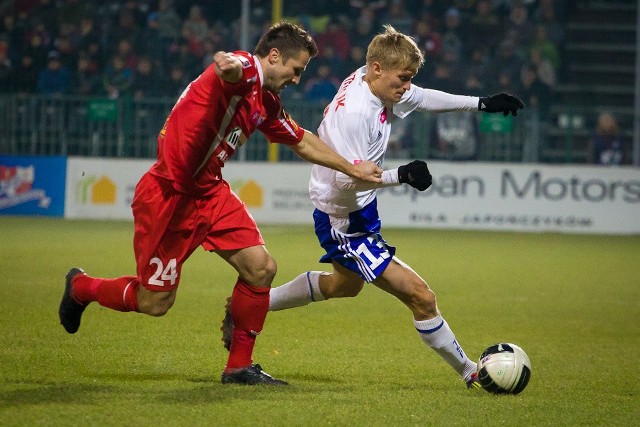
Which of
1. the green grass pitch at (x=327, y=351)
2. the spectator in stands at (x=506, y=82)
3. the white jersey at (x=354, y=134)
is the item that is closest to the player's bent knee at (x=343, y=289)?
the green grass pitch at (x=327, y=351)

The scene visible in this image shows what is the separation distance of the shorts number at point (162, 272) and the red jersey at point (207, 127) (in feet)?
1.28

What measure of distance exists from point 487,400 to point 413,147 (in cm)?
1267

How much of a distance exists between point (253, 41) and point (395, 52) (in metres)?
15.4

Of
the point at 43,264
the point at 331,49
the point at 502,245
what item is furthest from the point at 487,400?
the point at 331,49

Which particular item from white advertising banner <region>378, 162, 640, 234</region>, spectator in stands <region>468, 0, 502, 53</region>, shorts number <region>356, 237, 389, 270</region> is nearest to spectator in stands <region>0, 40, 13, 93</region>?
white advertising banner <region>378, 162, 640, 234</region>

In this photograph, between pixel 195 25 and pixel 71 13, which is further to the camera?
pixel 71 13

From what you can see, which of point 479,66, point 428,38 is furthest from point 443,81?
point 428,38

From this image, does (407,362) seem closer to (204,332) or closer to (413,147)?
(204,332)

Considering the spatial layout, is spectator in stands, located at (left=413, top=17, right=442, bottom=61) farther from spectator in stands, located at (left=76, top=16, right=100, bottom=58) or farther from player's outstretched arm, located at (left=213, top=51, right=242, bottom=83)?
player's outstretched arm, located at (left=213, top=51, right=242, bottom=83)

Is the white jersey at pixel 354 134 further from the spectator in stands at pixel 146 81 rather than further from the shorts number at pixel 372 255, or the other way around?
the spectator in stands at pixel 146 81

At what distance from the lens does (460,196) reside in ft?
57.1

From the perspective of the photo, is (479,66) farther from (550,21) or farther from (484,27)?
(550,21)

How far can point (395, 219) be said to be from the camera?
57.0 ft

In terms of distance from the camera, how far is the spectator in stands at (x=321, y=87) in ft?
62.8
